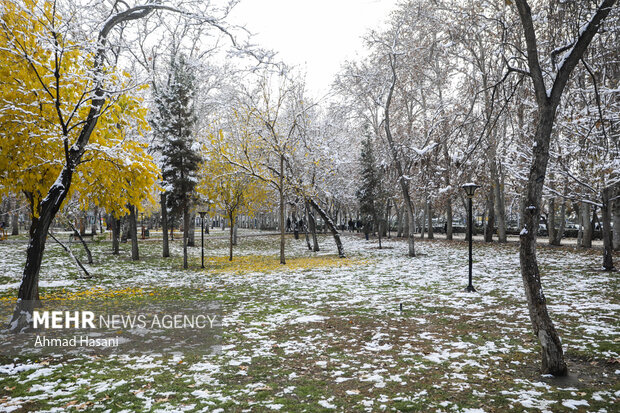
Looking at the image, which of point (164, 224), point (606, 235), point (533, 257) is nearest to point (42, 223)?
point (533, 257)

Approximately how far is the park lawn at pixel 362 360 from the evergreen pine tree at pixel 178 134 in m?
11.0

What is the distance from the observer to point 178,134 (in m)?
20.5

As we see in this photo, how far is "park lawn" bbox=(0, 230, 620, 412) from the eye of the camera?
13.1 ft

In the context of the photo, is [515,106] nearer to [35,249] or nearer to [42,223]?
[42,223]

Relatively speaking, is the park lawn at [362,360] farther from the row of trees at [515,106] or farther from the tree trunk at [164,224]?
the tree trunk at [164,224]

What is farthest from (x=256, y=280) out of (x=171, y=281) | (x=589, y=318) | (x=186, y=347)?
(x=589, y=318)

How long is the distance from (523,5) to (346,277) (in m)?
9.74

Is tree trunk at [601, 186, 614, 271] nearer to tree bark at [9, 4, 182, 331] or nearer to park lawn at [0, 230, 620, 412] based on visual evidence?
park lawn at [0, 230, 620, 412]

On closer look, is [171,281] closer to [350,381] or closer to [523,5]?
[350,381]

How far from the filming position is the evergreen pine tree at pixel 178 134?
2044 cm

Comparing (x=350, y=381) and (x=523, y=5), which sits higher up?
(x=523, y=5)

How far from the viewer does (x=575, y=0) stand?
386 cm

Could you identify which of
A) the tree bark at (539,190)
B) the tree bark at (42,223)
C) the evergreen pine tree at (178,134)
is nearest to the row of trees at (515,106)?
the tree bark at (539,190)

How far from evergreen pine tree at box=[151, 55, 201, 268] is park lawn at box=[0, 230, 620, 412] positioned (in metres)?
11.0
